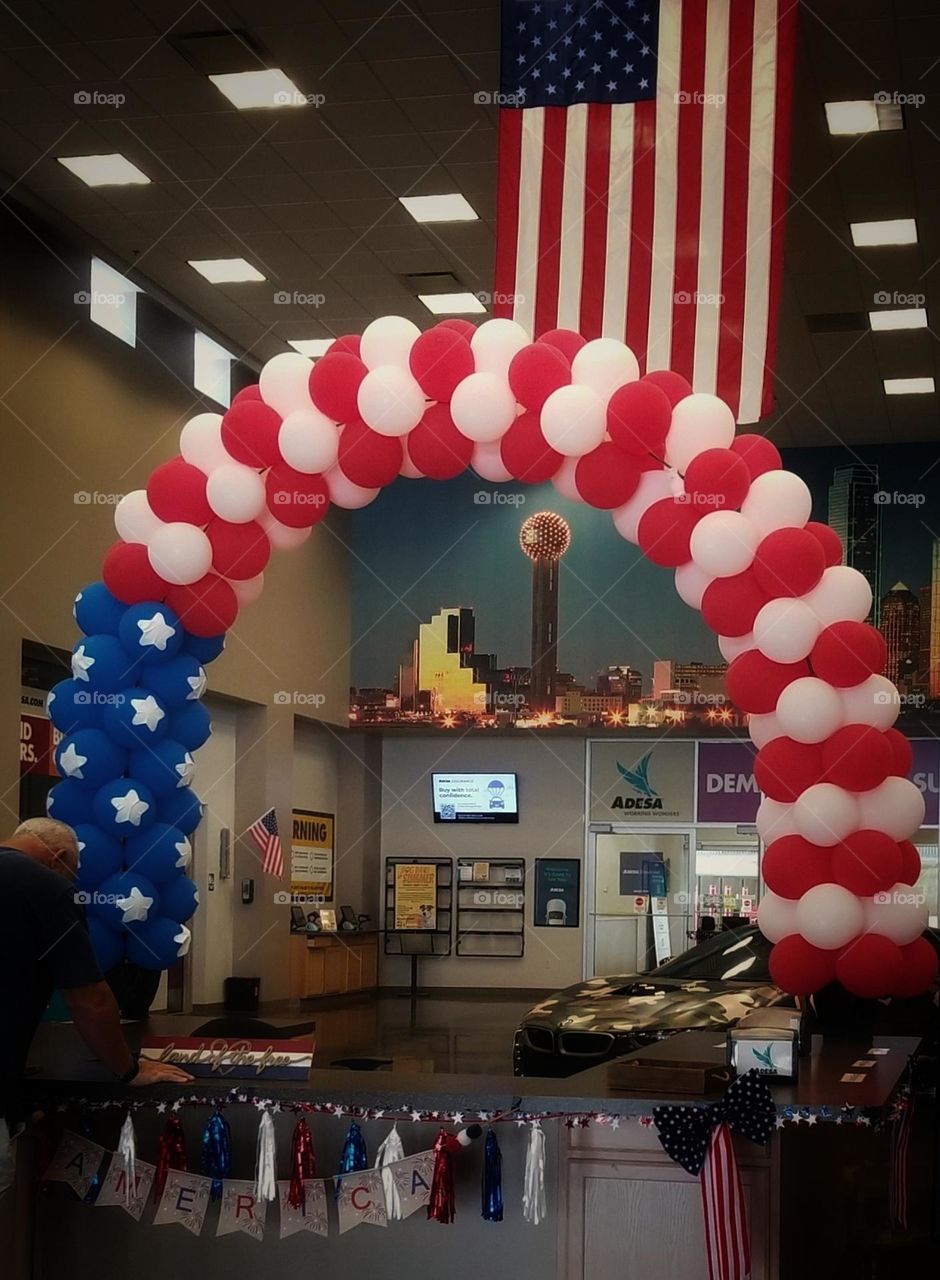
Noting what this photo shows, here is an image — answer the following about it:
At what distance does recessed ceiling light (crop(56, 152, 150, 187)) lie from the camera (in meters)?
10.1

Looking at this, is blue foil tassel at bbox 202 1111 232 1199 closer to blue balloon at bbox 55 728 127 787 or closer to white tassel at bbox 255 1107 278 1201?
white tassel at bbox 255 1107 278 1201

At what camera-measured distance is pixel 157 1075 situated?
3973mm

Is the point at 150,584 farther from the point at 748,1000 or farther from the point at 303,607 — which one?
the point at 303,607

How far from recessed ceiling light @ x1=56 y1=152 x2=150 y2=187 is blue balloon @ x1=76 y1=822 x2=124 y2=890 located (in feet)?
A: 17.5

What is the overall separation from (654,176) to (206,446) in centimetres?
256

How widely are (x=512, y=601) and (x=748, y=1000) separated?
972 centimetres

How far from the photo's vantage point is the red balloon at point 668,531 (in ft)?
19.1

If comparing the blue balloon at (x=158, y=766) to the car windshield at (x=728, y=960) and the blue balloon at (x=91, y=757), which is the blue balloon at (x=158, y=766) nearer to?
the blue balloon at (x=91, y=757)

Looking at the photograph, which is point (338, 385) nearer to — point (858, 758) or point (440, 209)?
point (858, 758)

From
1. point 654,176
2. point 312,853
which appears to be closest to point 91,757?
point 654,176

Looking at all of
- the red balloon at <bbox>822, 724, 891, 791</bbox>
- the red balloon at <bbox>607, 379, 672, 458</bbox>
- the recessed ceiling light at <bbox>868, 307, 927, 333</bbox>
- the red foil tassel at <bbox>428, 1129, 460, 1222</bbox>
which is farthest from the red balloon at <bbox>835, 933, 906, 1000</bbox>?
the recessed ceiling light at <bbox>868, 307, 927, 333</bbox>

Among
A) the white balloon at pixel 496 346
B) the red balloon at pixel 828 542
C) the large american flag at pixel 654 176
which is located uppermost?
the large american flag at pixel 654 176

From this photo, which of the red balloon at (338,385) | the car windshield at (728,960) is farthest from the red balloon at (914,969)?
the red balloon at (338,385)

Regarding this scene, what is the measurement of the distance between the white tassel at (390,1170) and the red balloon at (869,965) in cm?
239
